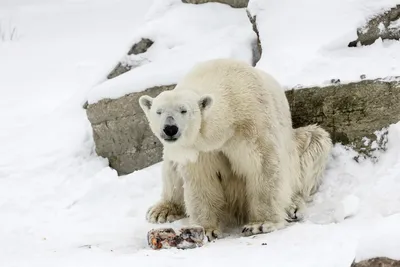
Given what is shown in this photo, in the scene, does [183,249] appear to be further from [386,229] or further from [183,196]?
[386,229]

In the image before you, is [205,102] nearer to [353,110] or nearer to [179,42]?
[353,110]

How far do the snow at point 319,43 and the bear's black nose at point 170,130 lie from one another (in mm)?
1993

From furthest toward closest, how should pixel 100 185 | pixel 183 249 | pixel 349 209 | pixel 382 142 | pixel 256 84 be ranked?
1. pixel 100 185
2. pixel 382 142
3. pixel 256 84
4. pixel 349 209
5. pixel 183 249

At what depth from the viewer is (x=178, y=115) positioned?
183 inches

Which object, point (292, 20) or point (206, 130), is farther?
point (292, 20)

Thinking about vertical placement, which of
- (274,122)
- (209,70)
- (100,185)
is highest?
(209,70)

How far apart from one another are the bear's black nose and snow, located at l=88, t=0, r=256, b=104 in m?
2.51

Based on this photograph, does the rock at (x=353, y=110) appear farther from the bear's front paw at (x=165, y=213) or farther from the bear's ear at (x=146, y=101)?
the bear's ear at (x=146, y=101)

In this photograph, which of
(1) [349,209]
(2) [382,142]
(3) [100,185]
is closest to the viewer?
(1) [349,209]

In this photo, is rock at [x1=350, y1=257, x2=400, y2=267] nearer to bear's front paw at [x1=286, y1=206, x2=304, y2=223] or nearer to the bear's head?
the bear's head

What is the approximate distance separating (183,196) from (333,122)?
5.15 feet

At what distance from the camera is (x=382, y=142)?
5734 millimetres

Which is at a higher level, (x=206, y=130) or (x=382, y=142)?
(x=206, y=130)

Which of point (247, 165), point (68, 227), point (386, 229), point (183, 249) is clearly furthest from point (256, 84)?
point (386, 229)
